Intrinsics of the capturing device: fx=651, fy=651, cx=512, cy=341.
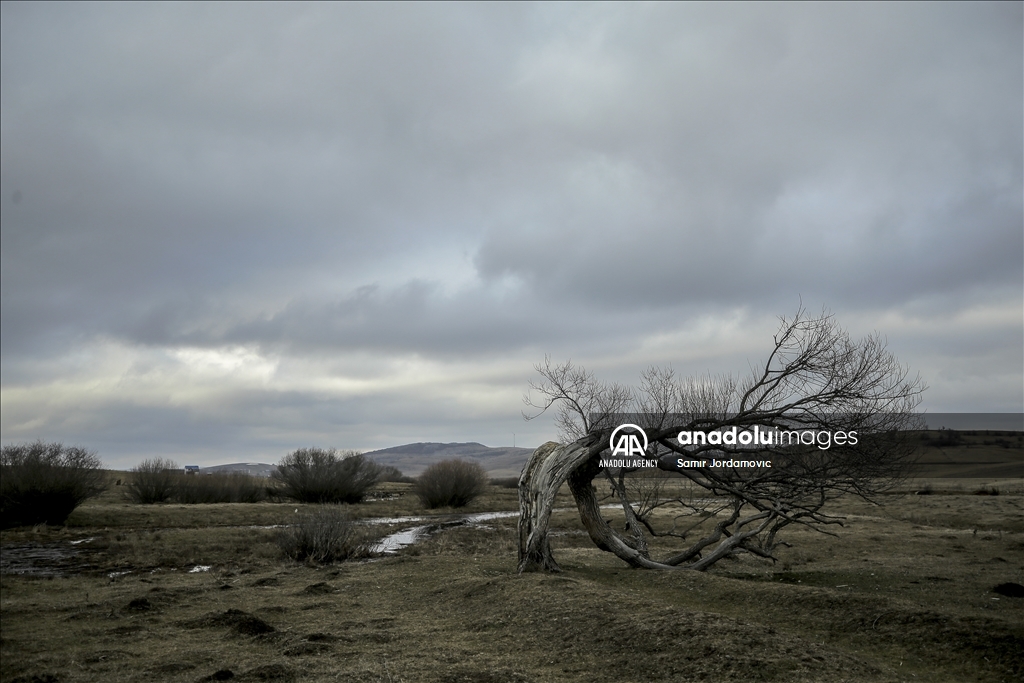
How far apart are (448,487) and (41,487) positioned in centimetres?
2661

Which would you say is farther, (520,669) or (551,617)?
(551,617)

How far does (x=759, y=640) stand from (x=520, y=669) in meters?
2.89

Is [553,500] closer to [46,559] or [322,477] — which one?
[46,559]

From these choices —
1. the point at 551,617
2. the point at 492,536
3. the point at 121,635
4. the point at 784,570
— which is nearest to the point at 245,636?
the point at 121,635

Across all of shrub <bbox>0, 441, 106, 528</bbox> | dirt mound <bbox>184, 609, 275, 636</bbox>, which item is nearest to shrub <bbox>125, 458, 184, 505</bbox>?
shrub <bbox>0, 441, 106, 528</bbox>

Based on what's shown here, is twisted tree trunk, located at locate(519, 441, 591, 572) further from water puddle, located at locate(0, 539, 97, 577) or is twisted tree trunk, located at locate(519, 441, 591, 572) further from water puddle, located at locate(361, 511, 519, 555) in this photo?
water puddle, located at locate(0, 539, 97, 577)

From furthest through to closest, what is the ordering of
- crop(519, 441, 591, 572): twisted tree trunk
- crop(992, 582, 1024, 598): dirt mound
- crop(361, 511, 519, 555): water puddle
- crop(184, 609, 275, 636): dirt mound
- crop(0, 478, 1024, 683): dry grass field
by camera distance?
crop(361, 511, 519, 555): water puddle
crop(519, 441, 591, 572): twisted tree trunk
crop(992, 582, 1024, 598): dirt mound
crop(184, 609, 275, 636): dirt mound
crop(0, 478, 1024, 683): dry grass field

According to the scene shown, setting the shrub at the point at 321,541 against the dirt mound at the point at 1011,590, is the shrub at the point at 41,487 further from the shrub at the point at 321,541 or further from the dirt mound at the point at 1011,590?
the dirt mound at the point at 1011,590

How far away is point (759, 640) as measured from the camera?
7820 mm

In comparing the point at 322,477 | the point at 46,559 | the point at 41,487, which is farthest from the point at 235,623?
the point at 322,477

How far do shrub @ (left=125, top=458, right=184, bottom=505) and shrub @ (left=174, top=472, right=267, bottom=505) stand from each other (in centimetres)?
63

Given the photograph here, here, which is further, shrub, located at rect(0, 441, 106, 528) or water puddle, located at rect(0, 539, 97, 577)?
shrub, located at rect(0, 441, 106, 528)

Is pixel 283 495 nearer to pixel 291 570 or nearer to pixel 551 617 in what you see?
pixel 291 570

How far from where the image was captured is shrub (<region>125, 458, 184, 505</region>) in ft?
168
